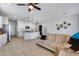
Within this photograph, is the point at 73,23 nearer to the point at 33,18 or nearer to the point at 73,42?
the point at 73,42

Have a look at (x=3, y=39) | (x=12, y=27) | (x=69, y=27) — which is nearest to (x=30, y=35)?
(x=12, y=27)

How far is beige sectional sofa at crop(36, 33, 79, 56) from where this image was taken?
175 cm

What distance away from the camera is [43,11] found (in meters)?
1.76

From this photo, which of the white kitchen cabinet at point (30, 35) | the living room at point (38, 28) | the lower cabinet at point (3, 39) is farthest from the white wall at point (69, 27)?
the lower cabinet at point (3, 39)

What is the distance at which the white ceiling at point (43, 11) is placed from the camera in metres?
1.65

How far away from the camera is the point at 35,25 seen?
182 cm

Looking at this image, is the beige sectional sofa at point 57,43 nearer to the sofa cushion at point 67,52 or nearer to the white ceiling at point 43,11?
the sofa cushion at point 67,52

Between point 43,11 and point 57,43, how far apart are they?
22.6 inches

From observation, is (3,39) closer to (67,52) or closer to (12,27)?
(12,27)

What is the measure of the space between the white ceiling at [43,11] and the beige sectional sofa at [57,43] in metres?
0.34

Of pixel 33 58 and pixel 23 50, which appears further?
pixel 23 50

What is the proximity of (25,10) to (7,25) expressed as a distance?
0.38m

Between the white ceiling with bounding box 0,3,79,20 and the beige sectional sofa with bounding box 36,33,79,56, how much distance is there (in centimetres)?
34

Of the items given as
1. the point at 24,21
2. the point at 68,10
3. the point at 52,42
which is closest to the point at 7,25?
the point at 24,21
